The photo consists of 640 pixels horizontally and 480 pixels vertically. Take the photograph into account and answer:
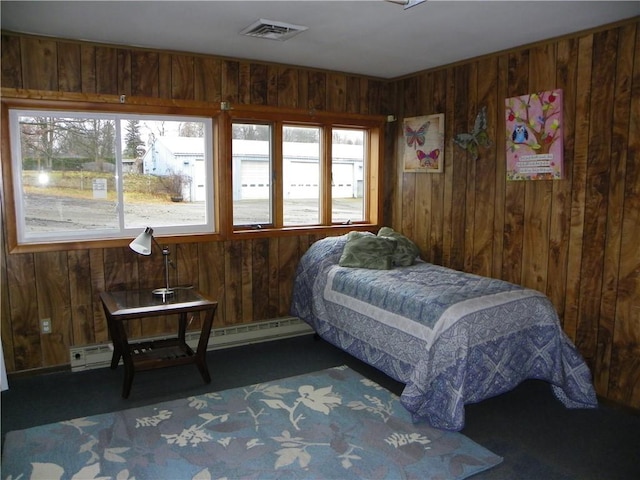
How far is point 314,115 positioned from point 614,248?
2.52 meters

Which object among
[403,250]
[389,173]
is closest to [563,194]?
[403,250]

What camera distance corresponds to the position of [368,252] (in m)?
3.99

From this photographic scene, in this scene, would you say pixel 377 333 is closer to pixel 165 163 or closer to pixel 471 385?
pixel 471 385

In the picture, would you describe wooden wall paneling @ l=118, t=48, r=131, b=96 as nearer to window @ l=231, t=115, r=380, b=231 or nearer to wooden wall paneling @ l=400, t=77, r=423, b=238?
→ window @ l=231, t=115, r=380, b=231

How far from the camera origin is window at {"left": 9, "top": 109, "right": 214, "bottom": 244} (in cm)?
350

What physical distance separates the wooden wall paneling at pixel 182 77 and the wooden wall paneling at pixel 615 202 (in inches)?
113

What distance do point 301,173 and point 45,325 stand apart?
2.35 metres

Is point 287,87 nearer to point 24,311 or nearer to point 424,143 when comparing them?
point 424,143

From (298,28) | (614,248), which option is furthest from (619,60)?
(298,28)

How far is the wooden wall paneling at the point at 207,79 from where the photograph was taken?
3881 millimetres

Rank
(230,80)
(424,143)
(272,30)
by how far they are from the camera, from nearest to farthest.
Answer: (272,30) < (230,80) < (424,143)

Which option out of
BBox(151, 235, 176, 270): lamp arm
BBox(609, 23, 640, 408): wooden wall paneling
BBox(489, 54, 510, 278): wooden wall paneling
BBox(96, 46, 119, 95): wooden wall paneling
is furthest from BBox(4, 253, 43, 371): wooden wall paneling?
BBox(609, 23, 640, 408): wooden wall paneling

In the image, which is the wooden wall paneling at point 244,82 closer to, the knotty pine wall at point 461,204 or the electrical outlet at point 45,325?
the knotty pine wall at point 461,204

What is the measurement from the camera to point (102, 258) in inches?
146
